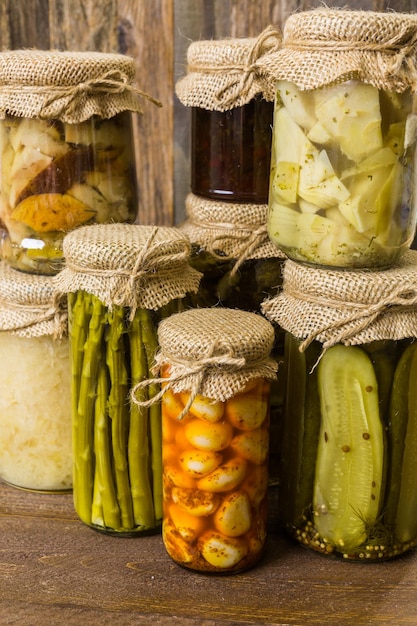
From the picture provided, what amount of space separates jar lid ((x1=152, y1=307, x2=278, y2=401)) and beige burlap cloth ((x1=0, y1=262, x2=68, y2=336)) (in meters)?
0.18

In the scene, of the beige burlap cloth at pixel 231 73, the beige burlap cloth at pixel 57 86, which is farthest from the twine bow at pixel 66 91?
the beige burlap cloth at pixel 231 73

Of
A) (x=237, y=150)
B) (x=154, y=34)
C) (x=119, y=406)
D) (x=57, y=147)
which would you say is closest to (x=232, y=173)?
(x=237, y=150)

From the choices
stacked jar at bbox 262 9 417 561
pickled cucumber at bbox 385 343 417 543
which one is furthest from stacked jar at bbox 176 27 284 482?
pickled cucumber at bbox 385 343 417 543

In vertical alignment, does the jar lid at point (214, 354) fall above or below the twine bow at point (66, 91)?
below

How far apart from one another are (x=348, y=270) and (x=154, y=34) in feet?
2.16

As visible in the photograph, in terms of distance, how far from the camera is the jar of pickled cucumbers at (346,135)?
889 millimetres

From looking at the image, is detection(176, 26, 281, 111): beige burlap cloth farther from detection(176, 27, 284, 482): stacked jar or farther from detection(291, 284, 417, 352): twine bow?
detection(291, 284, 417, 352): twine bow

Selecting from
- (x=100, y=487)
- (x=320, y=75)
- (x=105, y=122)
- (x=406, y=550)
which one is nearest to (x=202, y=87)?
(x=105, y=122)

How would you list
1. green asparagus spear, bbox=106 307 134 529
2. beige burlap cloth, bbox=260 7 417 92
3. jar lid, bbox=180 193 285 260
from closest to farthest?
1. beige burlap cloth, bbox=260 7 417 92
2. green asparagus spear, bbox=106 307 134 529
3. jar lid, bbox=180 193 285 260

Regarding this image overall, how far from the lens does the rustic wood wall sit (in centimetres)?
136

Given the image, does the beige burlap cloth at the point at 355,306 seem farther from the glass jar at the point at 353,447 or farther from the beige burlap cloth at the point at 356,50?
the beige burlap cloth at the point at 356,50

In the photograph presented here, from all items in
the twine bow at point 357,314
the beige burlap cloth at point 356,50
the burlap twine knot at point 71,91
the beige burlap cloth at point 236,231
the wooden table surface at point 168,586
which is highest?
the beige burlap cloth at point 356,50

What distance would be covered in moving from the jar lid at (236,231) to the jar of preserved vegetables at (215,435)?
5.5 inches

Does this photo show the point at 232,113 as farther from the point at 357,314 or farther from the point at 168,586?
the point at 168,586
